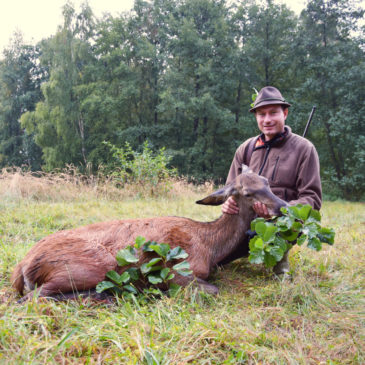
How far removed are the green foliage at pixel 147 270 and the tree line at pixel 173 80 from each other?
20.2 m

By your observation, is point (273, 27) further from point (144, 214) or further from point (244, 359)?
point (244, 359)

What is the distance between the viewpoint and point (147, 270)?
9.37 feet

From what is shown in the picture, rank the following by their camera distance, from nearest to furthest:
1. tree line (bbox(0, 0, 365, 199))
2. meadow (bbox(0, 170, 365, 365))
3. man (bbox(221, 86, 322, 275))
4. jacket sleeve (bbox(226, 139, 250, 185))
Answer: meadow (bbox(0, 170, 365, 365))
man (bbox(221, 86, 322, 275))
jacket sleeve (bbox(226, 139, 250, 185))
tree line (bbox(0, 0, 365, 199))

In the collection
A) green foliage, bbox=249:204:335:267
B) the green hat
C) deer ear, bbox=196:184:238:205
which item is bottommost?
green foliage, bbox=249:204:335:267

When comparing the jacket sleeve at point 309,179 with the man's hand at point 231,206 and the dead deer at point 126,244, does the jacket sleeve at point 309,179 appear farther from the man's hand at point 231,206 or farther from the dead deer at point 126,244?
the man's hand at point 231,206

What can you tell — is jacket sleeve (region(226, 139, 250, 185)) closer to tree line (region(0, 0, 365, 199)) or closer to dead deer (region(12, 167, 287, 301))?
dead deer (region(12, 167, 287, 301))

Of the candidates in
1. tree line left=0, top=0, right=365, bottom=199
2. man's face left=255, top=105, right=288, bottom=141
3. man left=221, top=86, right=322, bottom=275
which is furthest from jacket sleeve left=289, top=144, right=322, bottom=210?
tree line left=0, top=0, right=365, bottom=199

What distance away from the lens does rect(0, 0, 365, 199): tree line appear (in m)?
24.9

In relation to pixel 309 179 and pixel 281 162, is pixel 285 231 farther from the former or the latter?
pixel 281 162

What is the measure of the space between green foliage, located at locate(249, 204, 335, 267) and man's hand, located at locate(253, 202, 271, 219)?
25cm

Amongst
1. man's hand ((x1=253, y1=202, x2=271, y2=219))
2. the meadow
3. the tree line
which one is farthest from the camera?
the tree line

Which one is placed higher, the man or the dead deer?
the man

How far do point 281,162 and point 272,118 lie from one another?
51 cm

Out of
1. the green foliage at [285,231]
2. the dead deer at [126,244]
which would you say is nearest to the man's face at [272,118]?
the dead deer at [126,244]
